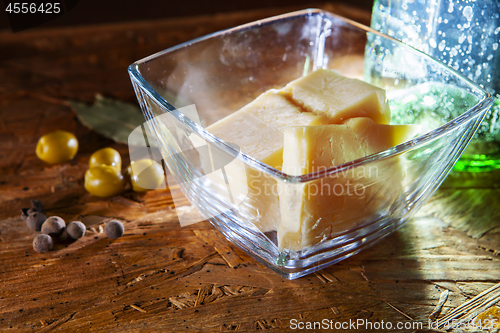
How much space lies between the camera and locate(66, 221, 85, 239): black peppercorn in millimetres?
694

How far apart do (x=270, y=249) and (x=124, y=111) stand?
24.6 inches

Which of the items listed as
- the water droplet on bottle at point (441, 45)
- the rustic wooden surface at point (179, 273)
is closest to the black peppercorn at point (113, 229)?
the rustic wooden surface at point (179, 273)

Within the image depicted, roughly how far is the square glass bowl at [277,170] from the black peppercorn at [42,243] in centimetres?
21

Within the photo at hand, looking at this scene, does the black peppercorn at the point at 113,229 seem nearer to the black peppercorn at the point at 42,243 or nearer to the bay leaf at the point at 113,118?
the black peppercorn at the point at 42,243

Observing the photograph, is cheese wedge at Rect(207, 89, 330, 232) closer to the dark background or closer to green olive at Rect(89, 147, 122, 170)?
green olive at Rect(89, 147, 122, 170)

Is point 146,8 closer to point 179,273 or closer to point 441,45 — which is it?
Result: point 441,45

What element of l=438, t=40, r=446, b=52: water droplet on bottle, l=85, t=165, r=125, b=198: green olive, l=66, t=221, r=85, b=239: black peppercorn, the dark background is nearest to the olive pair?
l=85, t=165, r=125, b=198: green olive

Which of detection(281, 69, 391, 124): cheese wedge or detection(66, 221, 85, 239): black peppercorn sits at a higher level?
detection(281, 69, 391, 124): cheese wedge

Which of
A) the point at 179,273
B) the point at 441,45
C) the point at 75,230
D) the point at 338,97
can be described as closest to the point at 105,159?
the point at 75,230

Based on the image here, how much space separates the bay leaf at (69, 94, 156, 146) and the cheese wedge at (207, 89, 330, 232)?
0.31m

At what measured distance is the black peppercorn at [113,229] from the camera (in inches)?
27.4

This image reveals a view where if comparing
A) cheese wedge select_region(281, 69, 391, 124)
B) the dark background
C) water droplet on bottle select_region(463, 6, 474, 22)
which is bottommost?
cheese wedge select_region(281, 69, 391, 124)

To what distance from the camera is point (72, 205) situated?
31.1 inches

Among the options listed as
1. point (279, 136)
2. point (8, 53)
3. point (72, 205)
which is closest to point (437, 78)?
point (279, 136)
